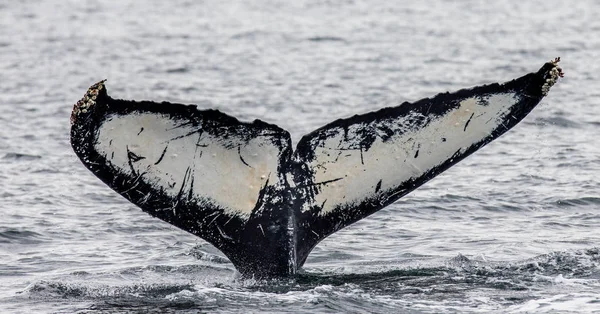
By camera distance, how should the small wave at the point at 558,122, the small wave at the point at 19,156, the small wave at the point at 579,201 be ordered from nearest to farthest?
the small wave at the point at 579,201, the small wave at the point at 19,156, the small wave at the point at 558,122

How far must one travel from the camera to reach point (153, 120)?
6.62 metres

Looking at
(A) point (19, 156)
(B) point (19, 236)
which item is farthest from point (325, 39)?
(B) point (19, 236)

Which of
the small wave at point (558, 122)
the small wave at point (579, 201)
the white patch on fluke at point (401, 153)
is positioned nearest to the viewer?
the white patch on fluke at point (401, 153)

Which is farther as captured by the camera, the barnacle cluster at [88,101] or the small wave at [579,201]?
the small wave at [579,201]

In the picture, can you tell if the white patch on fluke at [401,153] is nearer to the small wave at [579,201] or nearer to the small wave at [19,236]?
the small wave at [19,236]

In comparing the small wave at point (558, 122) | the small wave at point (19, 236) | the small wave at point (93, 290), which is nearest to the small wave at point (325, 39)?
the small wave at point (558, 122)

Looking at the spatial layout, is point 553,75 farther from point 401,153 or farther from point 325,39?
point 325,39

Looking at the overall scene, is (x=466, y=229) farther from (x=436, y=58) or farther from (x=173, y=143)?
(x=436, y=58)

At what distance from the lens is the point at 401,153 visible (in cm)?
696

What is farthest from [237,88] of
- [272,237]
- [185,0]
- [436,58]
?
[185,0]

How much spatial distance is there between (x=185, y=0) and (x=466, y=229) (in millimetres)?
27982

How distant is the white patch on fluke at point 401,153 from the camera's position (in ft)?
22.6

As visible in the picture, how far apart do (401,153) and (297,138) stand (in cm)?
742

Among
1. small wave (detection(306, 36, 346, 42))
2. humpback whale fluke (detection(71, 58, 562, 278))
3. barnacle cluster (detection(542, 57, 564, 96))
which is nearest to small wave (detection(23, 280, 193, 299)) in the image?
humpback whale fluke (detection(71, 58, 562, 278))
